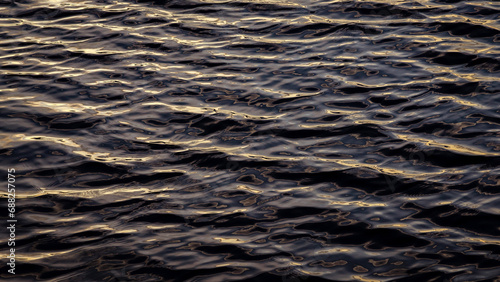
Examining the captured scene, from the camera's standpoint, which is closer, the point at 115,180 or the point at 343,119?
the point at 115,180

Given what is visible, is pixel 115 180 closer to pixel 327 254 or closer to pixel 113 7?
pixel 327 254

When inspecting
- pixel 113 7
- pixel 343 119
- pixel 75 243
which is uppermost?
pixel 113 7

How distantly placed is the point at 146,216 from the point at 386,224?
7.61 ft

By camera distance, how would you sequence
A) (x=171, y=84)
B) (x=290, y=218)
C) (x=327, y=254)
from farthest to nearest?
(x=171, y=84)
(x=290, y=218)
(x=327, y=254)

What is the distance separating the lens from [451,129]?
6961mm

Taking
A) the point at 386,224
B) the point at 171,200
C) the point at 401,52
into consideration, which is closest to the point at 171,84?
the point at 171,200

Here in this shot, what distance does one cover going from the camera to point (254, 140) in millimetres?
7070

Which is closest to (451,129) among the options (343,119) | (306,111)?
(343,119)

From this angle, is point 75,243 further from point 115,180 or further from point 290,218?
point 290,218

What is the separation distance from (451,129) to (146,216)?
11.9 feet

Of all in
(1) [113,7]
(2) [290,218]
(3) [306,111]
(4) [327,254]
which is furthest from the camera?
(1) [113,7]

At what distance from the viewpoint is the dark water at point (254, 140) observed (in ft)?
17.5

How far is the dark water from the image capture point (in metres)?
5.34

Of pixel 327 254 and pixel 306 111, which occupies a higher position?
pixel 306 111
